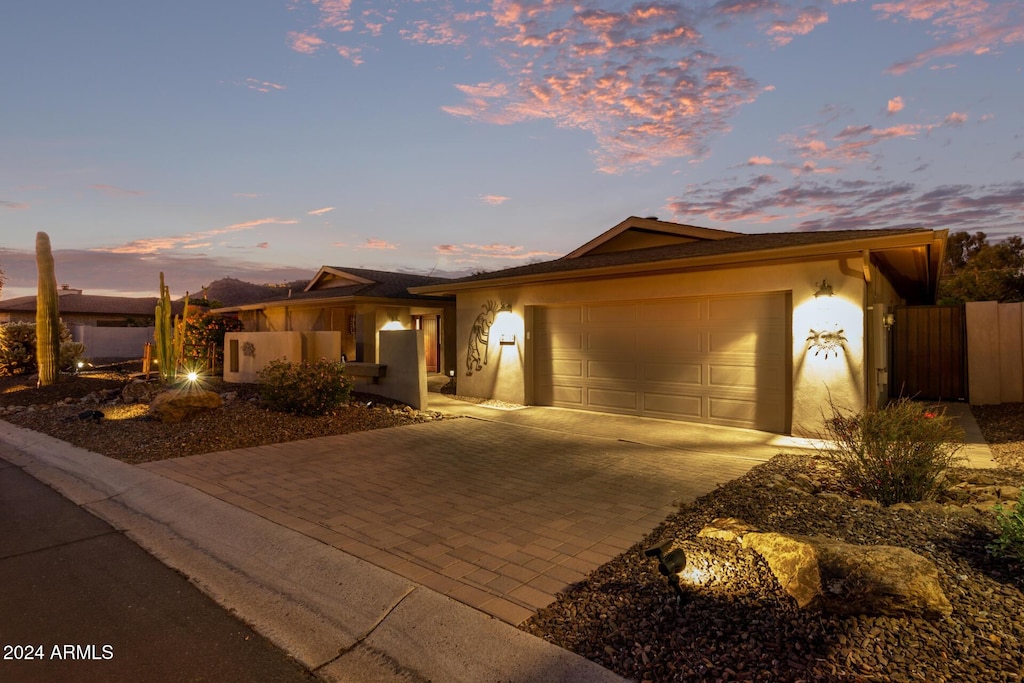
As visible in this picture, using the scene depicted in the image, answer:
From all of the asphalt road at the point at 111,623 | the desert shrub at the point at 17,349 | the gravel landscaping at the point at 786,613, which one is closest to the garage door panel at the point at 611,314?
the gravel landscaping at the point at 786,613

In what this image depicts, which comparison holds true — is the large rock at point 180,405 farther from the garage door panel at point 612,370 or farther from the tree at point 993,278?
the tree at point 993,278

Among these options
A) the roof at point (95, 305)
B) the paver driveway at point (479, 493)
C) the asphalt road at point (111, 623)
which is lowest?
the asphalt road at point (111, 623)

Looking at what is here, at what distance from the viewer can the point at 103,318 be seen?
41750mm

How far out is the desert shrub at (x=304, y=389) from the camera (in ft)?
35.2

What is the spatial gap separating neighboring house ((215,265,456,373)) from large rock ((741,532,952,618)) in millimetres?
15952

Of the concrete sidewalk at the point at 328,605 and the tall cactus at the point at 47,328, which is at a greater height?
the tall cactus at the point at 47,328

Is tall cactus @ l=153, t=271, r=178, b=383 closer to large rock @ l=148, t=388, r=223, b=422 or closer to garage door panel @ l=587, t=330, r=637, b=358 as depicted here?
large rock @ l=148, t=388, r=223, b=422

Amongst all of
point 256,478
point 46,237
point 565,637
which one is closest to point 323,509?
point 256,478

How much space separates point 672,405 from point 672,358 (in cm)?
85

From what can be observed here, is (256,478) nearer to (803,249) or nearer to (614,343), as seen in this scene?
(614,343)

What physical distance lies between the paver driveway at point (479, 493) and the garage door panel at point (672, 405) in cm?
54

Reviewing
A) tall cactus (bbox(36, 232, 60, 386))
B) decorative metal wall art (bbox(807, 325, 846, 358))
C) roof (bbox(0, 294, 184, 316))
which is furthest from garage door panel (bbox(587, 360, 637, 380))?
roof (bbox(0, 294, 184, 316))

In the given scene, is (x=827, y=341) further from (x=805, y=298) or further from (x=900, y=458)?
(x=900, y=458)

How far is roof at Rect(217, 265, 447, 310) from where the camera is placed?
19.2 m
